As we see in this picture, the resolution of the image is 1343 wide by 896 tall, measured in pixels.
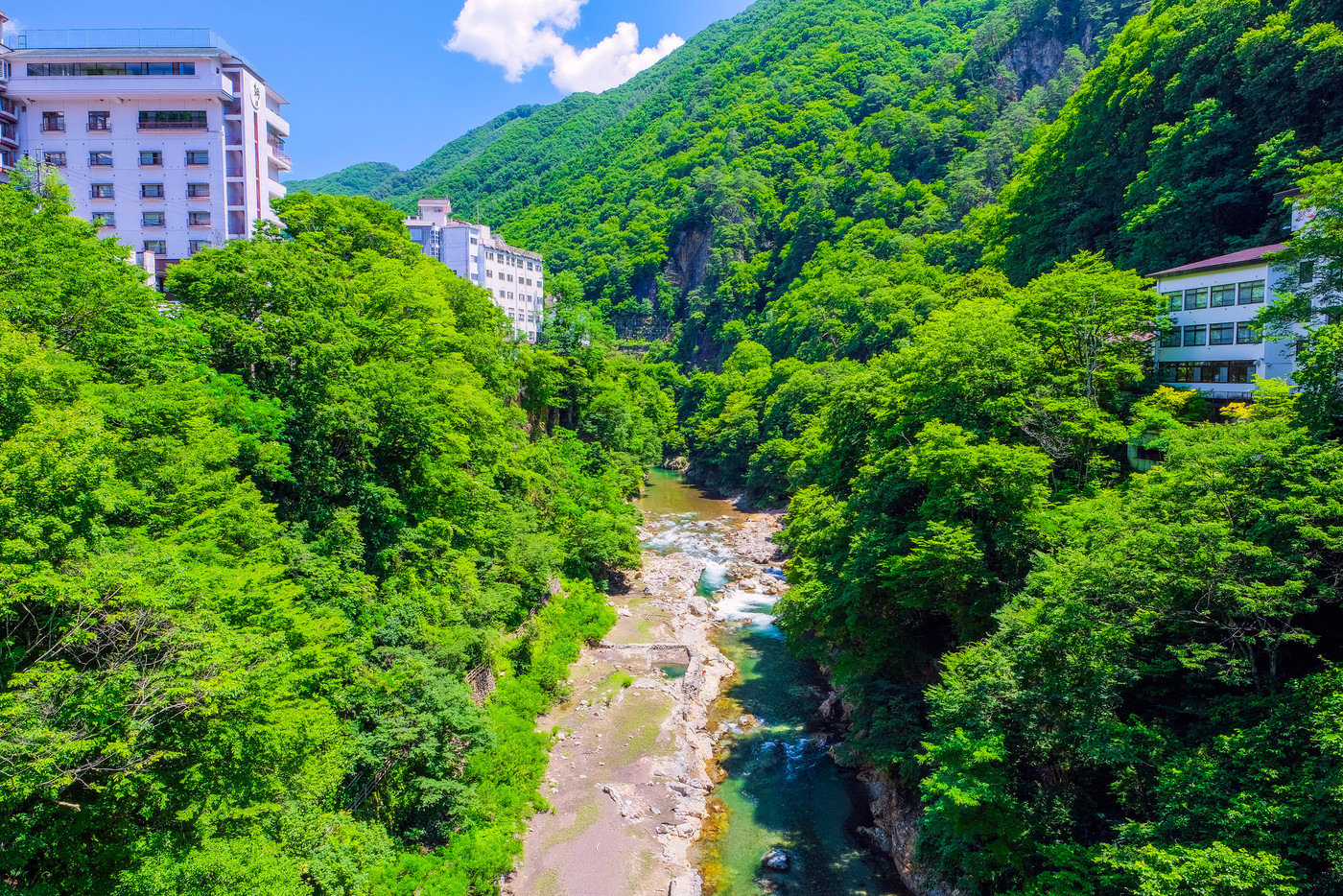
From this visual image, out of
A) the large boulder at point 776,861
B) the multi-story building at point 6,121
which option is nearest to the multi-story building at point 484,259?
the multi-story building at point 6,121

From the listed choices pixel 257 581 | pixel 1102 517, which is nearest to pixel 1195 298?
pixel 1102 517

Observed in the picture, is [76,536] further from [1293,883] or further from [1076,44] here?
[1076,44]

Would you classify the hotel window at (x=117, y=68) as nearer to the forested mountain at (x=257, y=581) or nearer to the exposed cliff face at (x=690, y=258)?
the forested mountain at (x=257, y=581)

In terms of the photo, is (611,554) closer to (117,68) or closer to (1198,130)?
(117,68)

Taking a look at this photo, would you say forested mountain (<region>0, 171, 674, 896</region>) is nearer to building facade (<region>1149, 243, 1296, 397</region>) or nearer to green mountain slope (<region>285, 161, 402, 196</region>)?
building facade (<region>1149, 243, 1296, 397</region>)

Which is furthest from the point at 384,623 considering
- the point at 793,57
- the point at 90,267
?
the point at 793,57

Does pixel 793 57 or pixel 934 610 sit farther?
pixel 793 57
